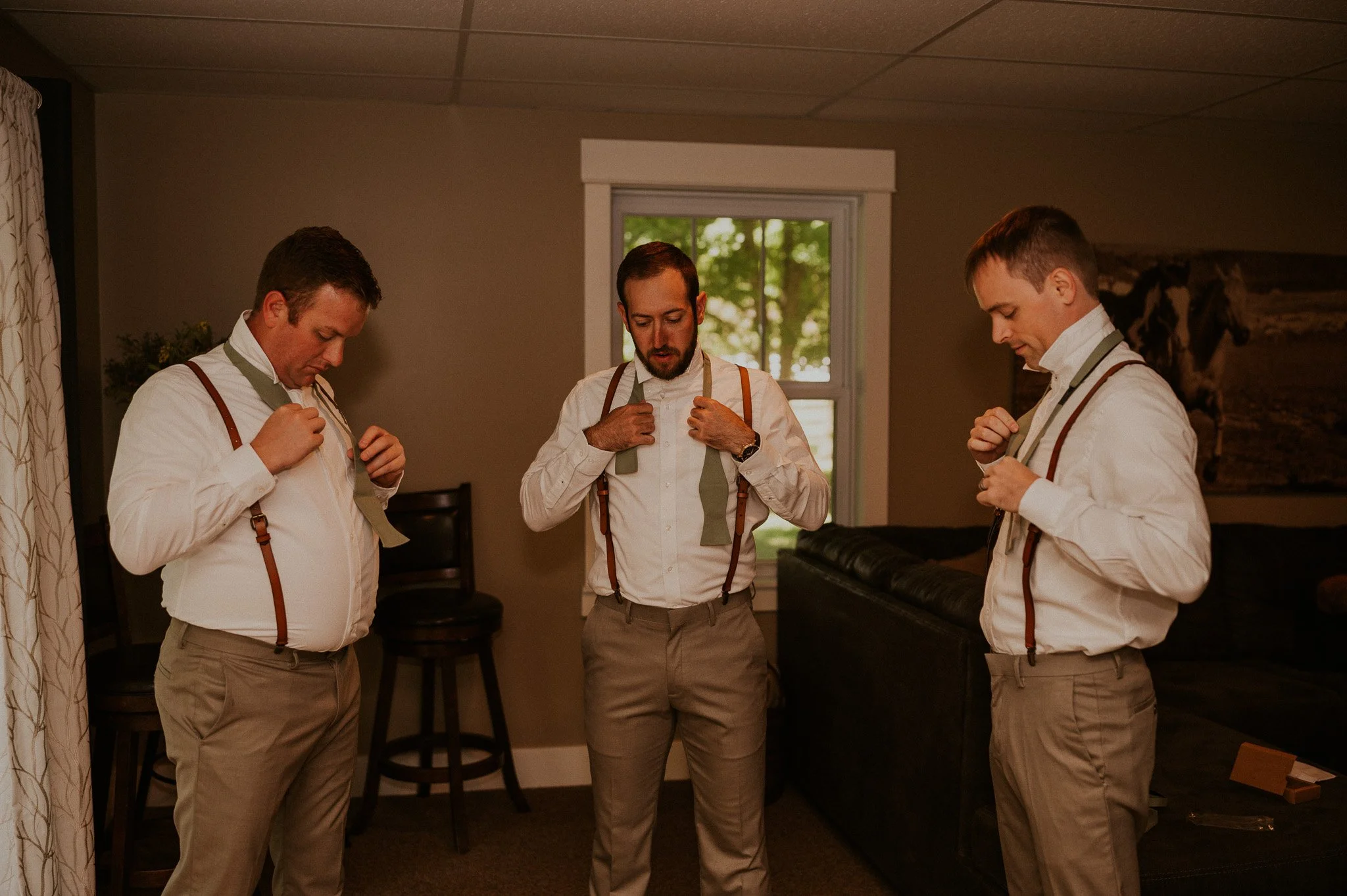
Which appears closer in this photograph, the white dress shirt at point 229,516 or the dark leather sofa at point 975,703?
the white dress shirt at point 229,516

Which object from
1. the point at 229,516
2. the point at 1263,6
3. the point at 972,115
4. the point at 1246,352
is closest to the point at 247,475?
the point at 229,516

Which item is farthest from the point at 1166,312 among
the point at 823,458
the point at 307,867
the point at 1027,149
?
the point at 307,867

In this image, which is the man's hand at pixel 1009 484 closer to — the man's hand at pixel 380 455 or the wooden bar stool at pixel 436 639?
the man's hand at pixel 380 455

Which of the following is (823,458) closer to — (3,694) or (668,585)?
(668,585)

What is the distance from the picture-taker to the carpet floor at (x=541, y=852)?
3.19 m

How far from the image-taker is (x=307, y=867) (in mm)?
2152

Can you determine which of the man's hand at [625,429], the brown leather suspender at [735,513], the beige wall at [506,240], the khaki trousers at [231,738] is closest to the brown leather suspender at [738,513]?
the brown leather suspender at [735,513]

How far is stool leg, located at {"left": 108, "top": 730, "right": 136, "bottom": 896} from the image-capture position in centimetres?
287

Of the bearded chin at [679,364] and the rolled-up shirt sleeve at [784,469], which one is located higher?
the bearded chin at [679,364]

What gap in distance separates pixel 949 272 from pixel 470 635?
7.78 feet

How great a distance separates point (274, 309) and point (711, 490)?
1008 mm

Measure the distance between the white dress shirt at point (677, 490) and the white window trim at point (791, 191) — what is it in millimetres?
1487

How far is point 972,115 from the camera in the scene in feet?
13.4

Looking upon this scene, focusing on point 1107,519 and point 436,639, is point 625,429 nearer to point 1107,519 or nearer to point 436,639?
point 1107,519
